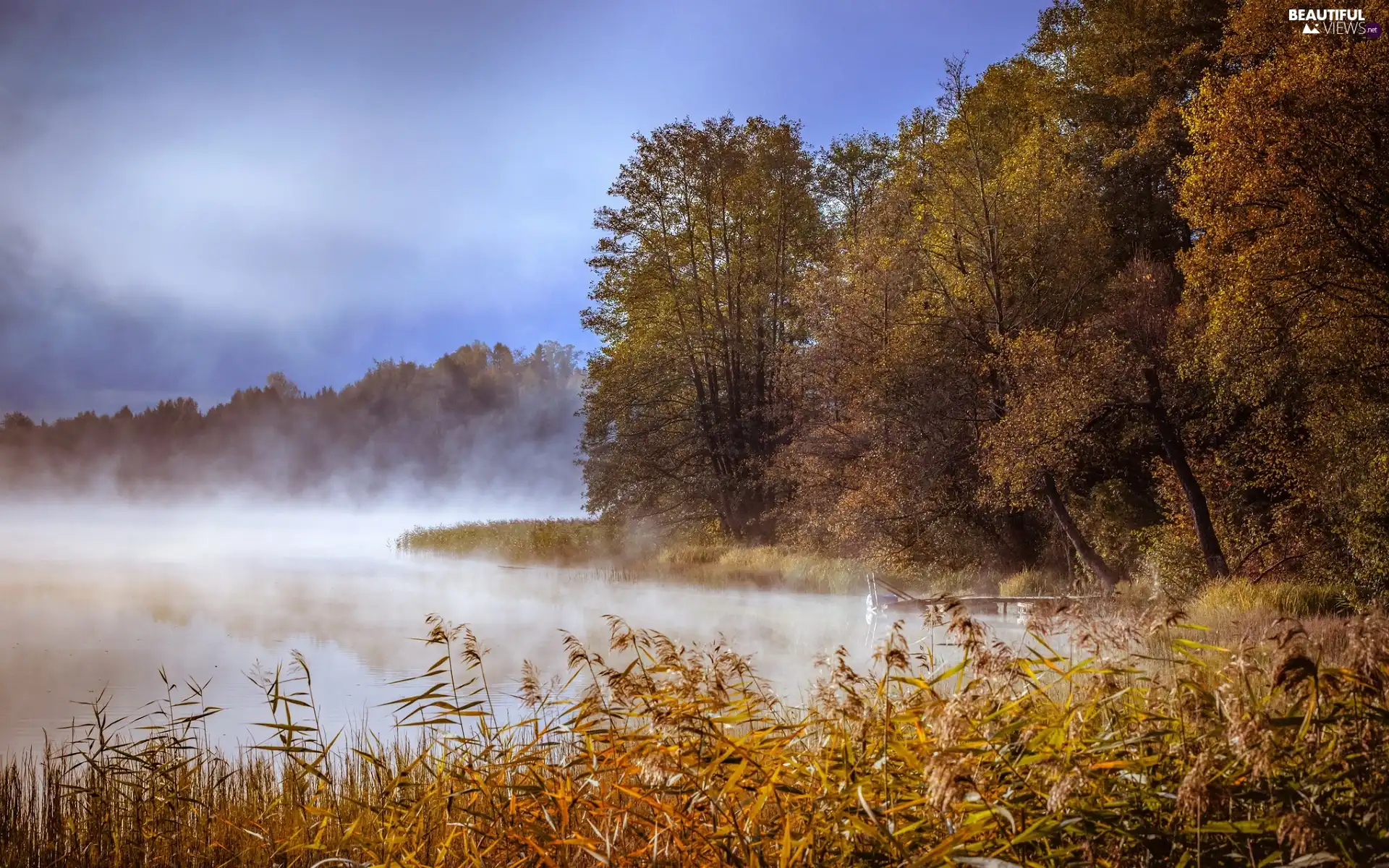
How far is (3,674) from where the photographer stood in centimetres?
1313

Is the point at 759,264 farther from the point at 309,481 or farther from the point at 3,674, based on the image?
the point at 309,481

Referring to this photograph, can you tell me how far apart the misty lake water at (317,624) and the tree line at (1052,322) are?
4577mm

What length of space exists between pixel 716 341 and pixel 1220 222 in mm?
19935

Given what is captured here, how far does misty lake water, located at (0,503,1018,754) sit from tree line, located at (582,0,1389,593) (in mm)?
4577

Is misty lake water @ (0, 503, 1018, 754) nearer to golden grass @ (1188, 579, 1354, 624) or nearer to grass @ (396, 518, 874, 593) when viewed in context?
grass @ (396, 518, 874, 593)

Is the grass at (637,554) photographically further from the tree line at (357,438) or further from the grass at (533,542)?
the tree line at (357,438)

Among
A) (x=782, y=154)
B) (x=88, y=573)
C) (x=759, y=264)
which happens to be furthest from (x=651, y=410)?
(x=88, y=573)

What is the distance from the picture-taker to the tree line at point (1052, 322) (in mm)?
14086

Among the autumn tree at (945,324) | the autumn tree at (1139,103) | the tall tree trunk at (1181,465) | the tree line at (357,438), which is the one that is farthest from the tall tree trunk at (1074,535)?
the tree line at (357,438)

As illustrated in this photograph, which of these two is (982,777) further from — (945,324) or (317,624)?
(945,324)

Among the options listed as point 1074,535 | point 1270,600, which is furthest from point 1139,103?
point 1270,600

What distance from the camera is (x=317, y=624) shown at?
18750 millimetres

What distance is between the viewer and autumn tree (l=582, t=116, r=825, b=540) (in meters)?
32.4

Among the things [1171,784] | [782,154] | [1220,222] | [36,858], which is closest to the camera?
[1171,784]
